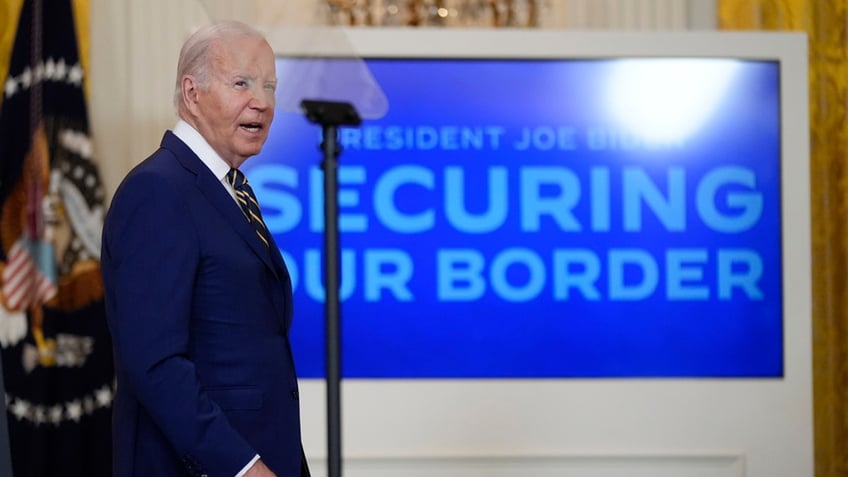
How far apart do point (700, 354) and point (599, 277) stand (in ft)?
1.15

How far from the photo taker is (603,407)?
328 centimetres

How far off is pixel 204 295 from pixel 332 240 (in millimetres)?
821

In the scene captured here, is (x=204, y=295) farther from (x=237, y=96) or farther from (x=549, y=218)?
(x=549, y=218)

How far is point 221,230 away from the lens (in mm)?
1621

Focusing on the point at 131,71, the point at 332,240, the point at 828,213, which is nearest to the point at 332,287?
the point at 332,240

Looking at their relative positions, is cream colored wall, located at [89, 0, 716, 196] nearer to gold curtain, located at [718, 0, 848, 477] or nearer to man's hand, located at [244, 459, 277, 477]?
gold curtain, located at [718, 0, 848, 477]

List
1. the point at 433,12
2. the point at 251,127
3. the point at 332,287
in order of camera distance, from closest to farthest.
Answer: the point at 251,127, the point at 332,287, the point at 433,12

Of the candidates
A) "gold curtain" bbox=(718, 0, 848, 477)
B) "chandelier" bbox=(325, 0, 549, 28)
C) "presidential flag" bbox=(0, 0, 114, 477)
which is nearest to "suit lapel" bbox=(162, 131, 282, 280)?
"presidential flag" bbox=(0, 0, 114, 477)

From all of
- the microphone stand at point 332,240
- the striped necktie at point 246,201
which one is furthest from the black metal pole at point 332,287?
the striped necktie at point 246,201

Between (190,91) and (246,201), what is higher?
(190,91)

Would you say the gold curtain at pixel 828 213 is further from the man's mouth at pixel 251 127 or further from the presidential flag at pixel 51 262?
the man's mouth at pixel 251 127

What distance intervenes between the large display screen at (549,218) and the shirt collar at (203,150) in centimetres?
161

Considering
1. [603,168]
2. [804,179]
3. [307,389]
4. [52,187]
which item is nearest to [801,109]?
[804,179]

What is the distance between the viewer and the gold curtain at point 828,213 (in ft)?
12.8
